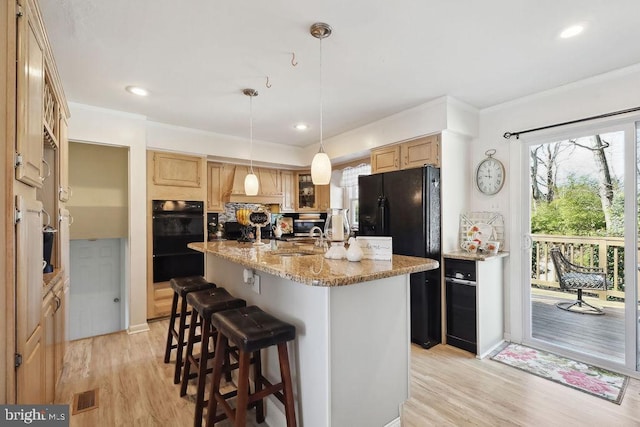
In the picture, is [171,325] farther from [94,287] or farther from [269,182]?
[269,182]

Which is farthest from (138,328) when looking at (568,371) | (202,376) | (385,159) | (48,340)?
(568,371)

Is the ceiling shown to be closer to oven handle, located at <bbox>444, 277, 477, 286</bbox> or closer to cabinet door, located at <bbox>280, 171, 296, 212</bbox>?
oven handle, located at <bbox>444, 277, 477, 286</bbox>

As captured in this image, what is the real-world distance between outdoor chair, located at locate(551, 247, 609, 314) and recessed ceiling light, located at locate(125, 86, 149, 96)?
4.29m

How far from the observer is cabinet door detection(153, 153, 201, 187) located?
3908 millimetres

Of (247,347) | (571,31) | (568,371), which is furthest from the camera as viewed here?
(568,371)

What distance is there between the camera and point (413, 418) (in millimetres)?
2027

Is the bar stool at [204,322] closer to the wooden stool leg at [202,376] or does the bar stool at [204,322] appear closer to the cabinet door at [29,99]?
the wooden stool leg at [202,376]

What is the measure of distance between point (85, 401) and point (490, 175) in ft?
13.6

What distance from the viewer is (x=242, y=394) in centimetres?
155

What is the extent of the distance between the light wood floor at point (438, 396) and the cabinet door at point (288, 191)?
9.72 ft

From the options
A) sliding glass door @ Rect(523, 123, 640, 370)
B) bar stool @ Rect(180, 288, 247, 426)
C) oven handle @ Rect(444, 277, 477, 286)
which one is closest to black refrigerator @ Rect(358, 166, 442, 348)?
oven handle @ Rect(444, 277, 477, 286)

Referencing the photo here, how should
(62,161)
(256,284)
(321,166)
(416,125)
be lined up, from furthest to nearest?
(416,125) < (62,161) < (321,166) < (256,284)

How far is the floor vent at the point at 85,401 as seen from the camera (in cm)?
213

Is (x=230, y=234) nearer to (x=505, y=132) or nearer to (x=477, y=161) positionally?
(x=477, y=161)
